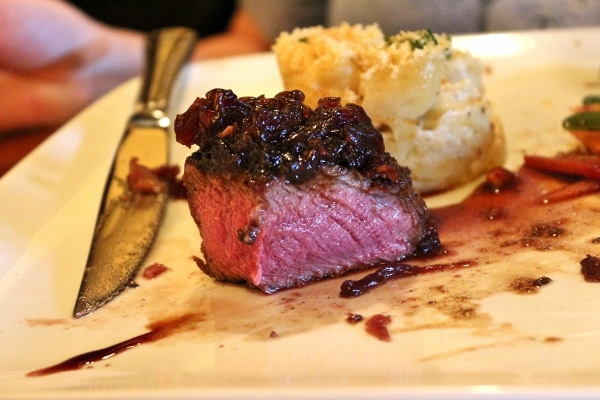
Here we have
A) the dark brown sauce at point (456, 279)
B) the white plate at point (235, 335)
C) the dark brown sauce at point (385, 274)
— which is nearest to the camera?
the white plate at point (235, 335)

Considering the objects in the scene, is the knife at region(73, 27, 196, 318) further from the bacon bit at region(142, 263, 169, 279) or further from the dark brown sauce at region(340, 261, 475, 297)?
the dark brown sauce at region(340, 261, 475, 297)

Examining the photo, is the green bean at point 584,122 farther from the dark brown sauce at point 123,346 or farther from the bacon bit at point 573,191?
the dark brown sauce at point 123,346

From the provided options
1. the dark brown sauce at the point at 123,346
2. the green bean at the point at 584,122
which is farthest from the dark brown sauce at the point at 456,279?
the green bean at the point at 584,122

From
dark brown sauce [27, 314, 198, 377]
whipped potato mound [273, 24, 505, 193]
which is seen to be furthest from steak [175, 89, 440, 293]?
whipped potato mound [273, 24, 505, 193]

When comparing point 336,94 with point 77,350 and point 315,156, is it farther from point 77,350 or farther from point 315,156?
point 77,350

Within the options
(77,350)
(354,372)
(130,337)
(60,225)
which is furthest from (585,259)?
(60,225)

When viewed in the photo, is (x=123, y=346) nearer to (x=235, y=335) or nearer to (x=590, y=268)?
(x=235, y=335)

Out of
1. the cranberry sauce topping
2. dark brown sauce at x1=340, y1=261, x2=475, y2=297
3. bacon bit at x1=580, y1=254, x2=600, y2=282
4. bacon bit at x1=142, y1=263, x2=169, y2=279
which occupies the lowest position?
bacon bit at x1=142, y1=263, x2=169, y2=279
